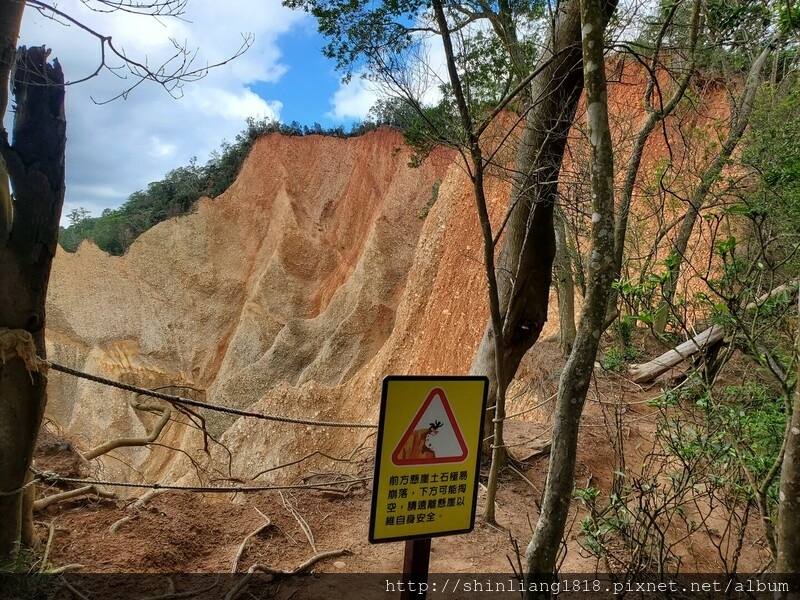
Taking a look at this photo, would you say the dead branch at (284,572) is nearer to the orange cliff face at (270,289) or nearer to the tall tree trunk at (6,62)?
the tall tree trunk at (6,62)

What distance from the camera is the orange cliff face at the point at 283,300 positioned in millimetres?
13906

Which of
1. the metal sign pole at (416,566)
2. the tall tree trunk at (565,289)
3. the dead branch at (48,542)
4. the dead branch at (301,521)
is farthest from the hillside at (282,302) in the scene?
the metal sign pole at (416,566)

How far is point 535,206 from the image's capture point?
178 inches

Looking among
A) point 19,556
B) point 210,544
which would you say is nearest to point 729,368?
point 210,544

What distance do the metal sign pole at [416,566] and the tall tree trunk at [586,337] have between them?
1.82 feet

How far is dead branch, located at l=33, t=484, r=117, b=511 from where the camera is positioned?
11.7 ft

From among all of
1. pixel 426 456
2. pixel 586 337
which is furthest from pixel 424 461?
pixel 586 337

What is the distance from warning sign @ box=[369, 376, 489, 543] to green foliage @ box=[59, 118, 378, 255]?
23.3 metres

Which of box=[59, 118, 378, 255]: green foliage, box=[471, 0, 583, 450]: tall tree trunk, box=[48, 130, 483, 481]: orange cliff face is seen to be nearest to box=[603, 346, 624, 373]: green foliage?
box=[471, 0, 583, 450]: tall tree trunk

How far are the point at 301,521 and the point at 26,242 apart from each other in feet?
9.24

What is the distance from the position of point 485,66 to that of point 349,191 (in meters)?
17.9

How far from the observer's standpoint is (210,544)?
3750mm

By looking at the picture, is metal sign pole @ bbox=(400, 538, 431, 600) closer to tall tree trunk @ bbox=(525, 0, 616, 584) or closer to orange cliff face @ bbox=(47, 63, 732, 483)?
tall tree trunk @ bbox=(525, 0, 616, 584)

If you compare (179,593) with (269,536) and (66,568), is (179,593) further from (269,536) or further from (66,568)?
(269,536)
